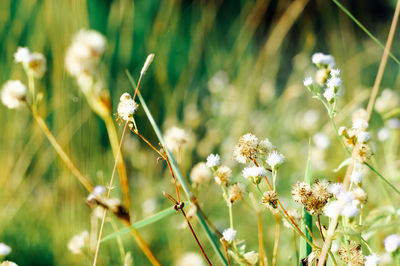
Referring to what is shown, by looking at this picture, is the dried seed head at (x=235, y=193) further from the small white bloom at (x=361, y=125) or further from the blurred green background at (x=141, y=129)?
the blurred green background at (x=141, y=129)

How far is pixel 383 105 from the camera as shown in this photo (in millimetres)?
983

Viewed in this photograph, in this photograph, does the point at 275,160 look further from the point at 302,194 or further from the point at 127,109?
the point at 127,109

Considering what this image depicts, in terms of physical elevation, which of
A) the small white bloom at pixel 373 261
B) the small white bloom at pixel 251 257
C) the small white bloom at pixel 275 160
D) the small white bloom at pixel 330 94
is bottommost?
the small white bloom at pixel 373 261

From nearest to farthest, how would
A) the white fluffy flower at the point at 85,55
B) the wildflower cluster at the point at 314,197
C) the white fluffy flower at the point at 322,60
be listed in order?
1. the white fluffy flower at the point at 85,55
2. the wildflower cluster at the point at 314,197
3. the white fluffy flower at the point at 322,60

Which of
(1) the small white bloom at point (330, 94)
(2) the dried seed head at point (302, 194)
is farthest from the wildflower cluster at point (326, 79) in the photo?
(2) the dried seed head at point (302, 194)

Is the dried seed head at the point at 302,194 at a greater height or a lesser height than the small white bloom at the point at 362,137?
lesser

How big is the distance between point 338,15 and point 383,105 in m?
1.68

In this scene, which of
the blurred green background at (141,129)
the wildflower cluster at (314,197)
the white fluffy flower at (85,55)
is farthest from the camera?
the blurred green background at (141,129)

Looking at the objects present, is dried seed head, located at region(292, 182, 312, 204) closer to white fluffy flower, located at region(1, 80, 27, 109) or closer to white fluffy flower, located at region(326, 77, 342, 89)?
white fluffy flower, located at region(326, 77, 342, 89)

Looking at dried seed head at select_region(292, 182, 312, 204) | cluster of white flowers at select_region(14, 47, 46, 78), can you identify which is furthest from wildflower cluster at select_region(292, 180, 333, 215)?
cluster of white flowers at select_region(14, 47, 46, 78)

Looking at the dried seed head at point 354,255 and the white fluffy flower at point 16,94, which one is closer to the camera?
the dried seed head at point 354,255

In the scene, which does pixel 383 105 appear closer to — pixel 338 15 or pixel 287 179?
pixel 287 179

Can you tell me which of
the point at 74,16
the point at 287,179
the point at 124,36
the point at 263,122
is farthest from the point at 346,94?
the point at 74,16

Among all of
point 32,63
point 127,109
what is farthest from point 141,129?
point 127,109
